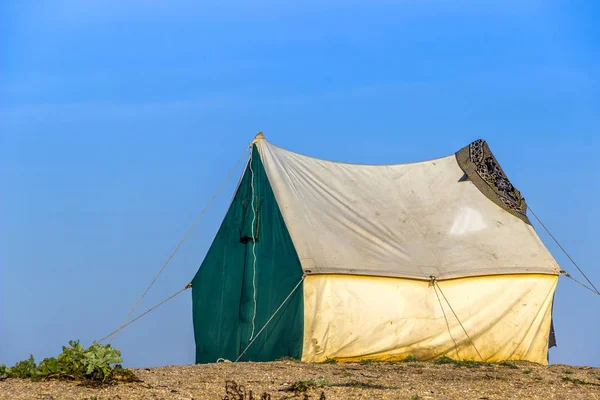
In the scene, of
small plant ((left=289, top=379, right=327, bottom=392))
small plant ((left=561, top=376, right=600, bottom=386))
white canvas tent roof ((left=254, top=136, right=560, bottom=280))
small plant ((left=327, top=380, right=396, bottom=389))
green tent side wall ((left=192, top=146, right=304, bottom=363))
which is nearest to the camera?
small plant ((left=289, top=379, right=327, bottom=392))

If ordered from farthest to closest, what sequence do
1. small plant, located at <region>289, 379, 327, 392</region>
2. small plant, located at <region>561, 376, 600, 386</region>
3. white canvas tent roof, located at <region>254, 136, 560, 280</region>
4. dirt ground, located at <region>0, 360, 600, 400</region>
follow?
white canvas tent roof, located at <region>254, 136, 560, 280</region> < small plant, located at <region>561, 376, 600, 386</region> < small plant, located at <region>289, 379, 327, 392</region> < dirt ground, located at <region>0, 360, 600, 400</region>

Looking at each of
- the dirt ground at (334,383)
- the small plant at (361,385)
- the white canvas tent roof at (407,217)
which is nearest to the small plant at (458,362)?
the dirt ground at (334,383)

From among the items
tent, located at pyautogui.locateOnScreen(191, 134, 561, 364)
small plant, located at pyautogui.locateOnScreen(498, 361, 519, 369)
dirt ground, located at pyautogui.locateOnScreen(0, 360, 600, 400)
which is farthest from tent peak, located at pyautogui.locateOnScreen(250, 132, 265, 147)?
small plant, located at pyautogui.locateOnScreen(498, 361, 519, 369)

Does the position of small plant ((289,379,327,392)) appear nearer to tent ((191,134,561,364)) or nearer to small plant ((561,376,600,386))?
tent ((191,134,561,364))

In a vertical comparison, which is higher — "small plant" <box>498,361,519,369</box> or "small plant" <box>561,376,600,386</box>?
"small plant" <box>498,361,519,369</box>

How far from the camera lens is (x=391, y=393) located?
7.44m

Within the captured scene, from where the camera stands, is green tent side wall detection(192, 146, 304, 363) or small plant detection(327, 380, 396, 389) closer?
small plant detection(327, 380, 396, 389)

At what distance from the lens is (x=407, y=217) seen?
12.3 meters

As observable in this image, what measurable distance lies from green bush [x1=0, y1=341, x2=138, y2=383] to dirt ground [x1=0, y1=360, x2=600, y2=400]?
13 centimetres

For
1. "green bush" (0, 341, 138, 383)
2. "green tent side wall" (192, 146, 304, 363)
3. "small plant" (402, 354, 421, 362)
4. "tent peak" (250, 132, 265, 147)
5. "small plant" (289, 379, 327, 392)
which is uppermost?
"tent peak" (250, 132, 265, 147)

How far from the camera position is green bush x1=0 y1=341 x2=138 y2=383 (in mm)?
7445

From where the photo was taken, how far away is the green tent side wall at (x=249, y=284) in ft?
35.3

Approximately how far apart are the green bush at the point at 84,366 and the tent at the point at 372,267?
3300mm

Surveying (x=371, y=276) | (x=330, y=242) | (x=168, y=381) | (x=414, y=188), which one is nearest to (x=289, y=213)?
(x=330, y=242)
